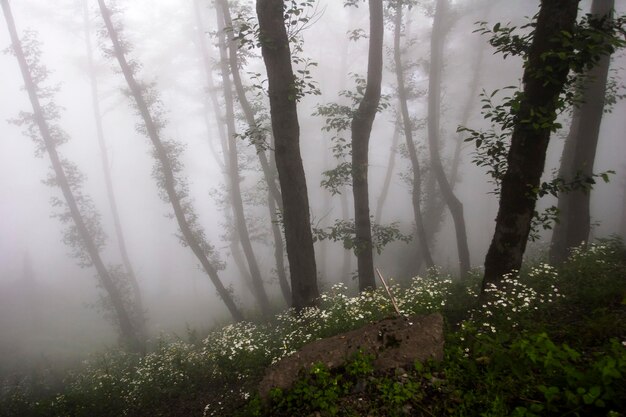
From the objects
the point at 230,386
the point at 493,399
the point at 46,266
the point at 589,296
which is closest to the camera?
the point at 493,399

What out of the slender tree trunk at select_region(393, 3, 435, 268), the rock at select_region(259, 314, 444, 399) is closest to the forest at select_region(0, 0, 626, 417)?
the rock at select_region(259, 314, 444, 399)

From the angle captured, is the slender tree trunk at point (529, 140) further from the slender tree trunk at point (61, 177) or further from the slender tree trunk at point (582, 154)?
the slender tree trunk at point (61, 177)

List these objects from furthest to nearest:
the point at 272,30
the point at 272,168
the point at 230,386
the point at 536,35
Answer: the point at 272,168
the point at 272,30
the point at 230,386
the point at 536,35

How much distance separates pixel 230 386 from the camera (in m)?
6.22

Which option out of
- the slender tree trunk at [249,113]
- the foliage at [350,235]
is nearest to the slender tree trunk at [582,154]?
the foliage at [350,235]

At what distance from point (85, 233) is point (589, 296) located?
788 inches

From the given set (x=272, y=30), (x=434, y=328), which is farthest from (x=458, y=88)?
(x=434, y=328)

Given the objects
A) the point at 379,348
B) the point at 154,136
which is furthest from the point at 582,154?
the point at 154,136

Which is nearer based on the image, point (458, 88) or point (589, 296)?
point (589, 296)

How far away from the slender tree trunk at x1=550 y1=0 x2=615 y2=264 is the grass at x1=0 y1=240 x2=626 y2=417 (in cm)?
117

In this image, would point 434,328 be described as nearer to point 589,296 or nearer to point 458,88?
point 589,296

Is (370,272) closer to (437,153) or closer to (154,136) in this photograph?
(437,153)

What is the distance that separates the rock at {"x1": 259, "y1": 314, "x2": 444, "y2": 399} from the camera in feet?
13.7

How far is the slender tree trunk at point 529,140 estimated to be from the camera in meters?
4.67
